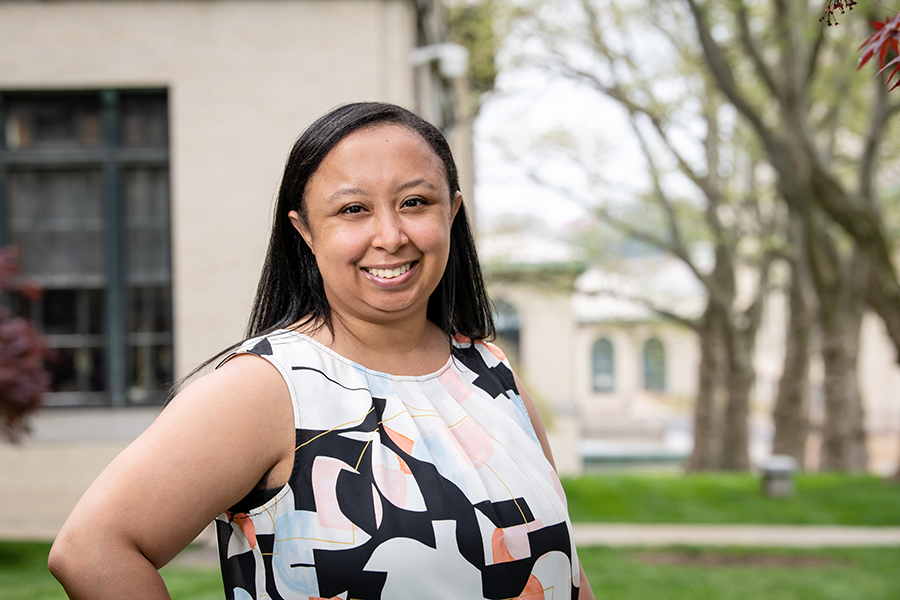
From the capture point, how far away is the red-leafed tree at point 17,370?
21.2ft

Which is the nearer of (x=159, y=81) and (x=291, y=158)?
(x=291, y=158)

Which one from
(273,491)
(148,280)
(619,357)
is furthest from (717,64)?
(619,357)

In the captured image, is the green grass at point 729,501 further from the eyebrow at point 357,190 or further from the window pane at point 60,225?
the eyebrow at point 357,190

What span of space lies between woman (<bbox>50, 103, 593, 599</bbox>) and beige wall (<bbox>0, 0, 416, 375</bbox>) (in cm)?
672

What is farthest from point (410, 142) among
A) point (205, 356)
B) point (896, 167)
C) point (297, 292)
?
point (896, 167)

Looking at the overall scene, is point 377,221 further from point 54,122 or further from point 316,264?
point 54,122

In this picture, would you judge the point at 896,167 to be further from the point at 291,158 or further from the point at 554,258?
the point at 291,158

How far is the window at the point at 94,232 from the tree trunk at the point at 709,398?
13979 millimetres

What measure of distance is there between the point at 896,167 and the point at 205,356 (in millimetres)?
14767

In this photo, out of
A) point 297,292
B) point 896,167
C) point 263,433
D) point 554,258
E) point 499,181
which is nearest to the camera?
point 263,433

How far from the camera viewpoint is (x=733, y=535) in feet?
30.2

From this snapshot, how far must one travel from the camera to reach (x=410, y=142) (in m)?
1.63

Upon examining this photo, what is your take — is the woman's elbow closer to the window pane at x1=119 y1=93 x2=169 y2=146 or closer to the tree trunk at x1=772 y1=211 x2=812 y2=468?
Result: the window pane at x1=119 y1=93 x2=169 y2=146

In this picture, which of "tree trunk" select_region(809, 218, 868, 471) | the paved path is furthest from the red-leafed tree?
"tree trunk" select_region(809, 218, 868, 471)
